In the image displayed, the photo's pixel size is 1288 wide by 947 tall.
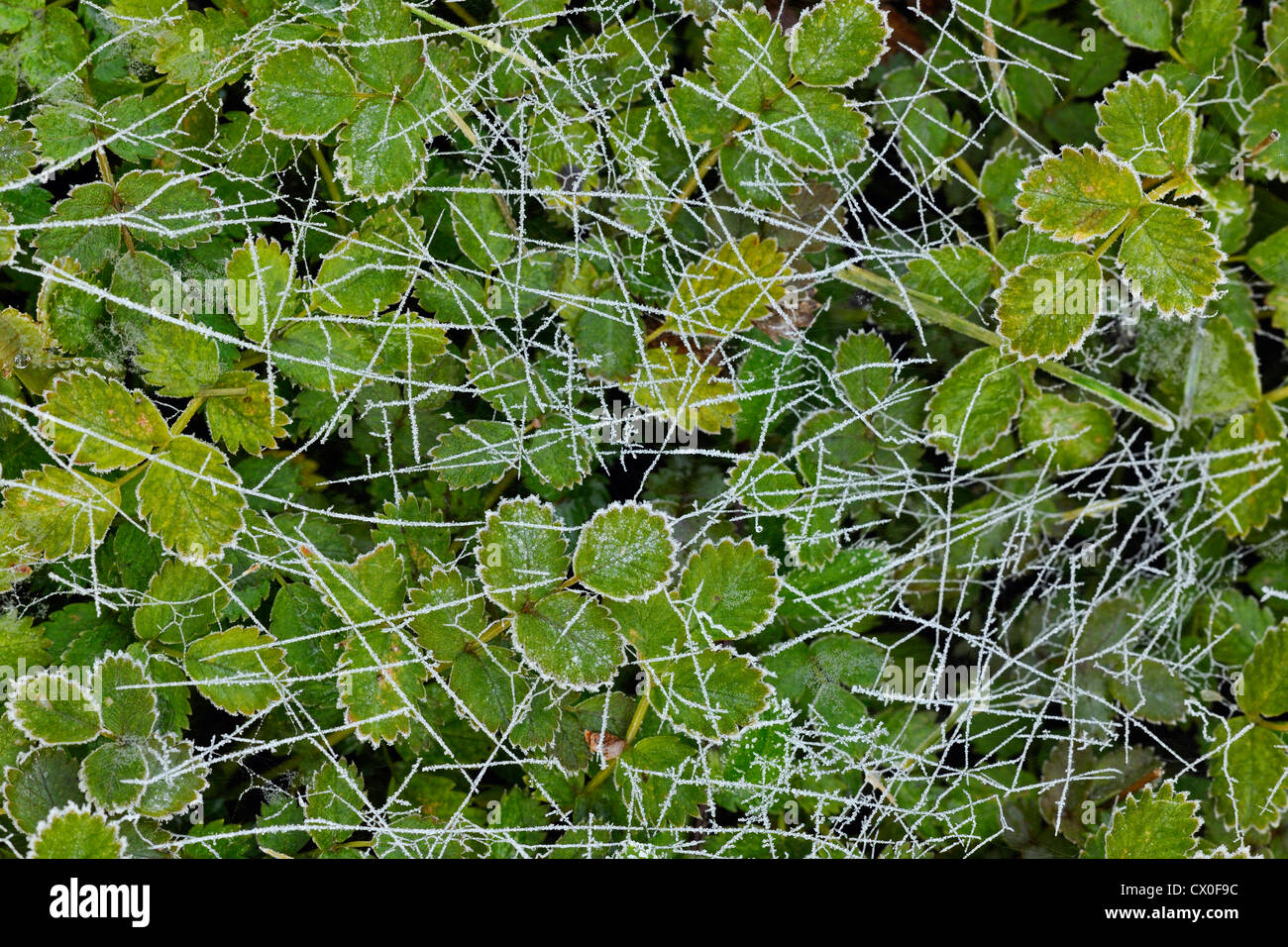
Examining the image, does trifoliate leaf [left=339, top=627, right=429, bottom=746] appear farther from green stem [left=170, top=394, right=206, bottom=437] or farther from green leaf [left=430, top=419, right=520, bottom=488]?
green stem [left=170, top=394, right=206, bottom=437]

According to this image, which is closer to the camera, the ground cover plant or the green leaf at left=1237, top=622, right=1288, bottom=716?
the ground cover plant

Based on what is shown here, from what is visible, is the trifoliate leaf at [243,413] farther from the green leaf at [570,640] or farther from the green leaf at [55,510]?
the green leaf at [570,640]

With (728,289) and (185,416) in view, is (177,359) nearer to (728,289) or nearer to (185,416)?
(185,416)

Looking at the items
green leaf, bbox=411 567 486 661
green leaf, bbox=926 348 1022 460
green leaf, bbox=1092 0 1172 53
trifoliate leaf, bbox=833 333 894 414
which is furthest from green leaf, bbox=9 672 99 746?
green leaf, bbox=1092 0 1172 53

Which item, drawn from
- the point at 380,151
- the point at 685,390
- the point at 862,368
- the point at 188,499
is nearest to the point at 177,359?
the point at 188,499

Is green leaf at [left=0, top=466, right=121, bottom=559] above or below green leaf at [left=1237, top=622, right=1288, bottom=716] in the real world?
above

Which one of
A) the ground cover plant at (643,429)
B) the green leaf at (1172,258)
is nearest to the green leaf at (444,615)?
the ground cover plant at (643,429)
